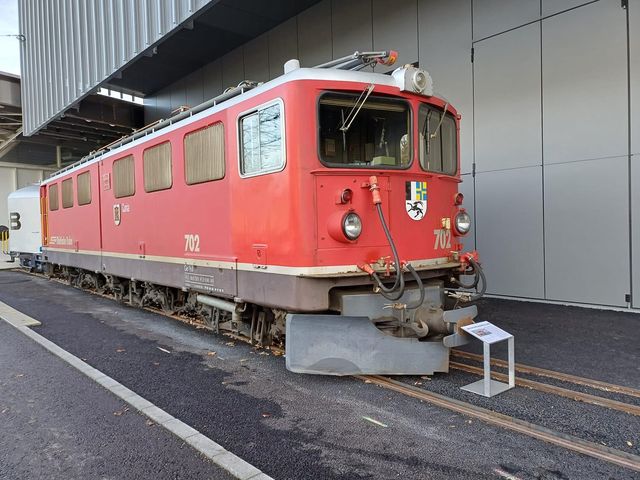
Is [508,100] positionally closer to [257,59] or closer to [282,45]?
[282,45]

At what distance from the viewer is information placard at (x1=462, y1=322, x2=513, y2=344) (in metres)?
4.14

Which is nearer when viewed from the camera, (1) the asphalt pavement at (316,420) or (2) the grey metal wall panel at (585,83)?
(1) the asphalt pavement at (316,420)

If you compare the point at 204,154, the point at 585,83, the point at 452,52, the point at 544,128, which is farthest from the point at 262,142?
the point at 452,52

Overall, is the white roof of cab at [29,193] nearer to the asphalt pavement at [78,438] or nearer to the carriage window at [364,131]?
the asphalt pavement at [78,438]

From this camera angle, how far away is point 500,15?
873 centimetres

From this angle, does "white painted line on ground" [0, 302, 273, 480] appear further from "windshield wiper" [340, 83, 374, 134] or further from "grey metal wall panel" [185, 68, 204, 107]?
"grey metal wall panel" [185, 68, 204, 107]

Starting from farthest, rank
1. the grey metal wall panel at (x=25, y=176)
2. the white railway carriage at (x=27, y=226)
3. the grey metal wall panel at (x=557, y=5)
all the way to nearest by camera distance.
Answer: the grey metal wall panel at (x=25, y=176), the white railway carriage at (x=27, y=226), the grey metal wall panel at (x=557, y=5)

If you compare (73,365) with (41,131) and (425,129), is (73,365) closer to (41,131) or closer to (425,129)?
(425,129)

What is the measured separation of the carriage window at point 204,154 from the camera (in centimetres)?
537

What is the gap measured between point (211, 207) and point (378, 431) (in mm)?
3290

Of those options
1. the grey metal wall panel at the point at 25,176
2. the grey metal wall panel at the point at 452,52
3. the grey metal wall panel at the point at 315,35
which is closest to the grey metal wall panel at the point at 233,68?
the grey metal wall panel at the point at 315,35

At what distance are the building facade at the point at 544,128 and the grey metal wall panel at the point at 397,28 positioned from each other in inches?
0.9

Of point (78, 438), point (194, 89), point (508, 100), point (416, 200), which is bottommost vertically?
point (78, 438)

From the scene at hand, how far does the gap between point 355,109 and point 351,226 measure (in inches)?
45.6
